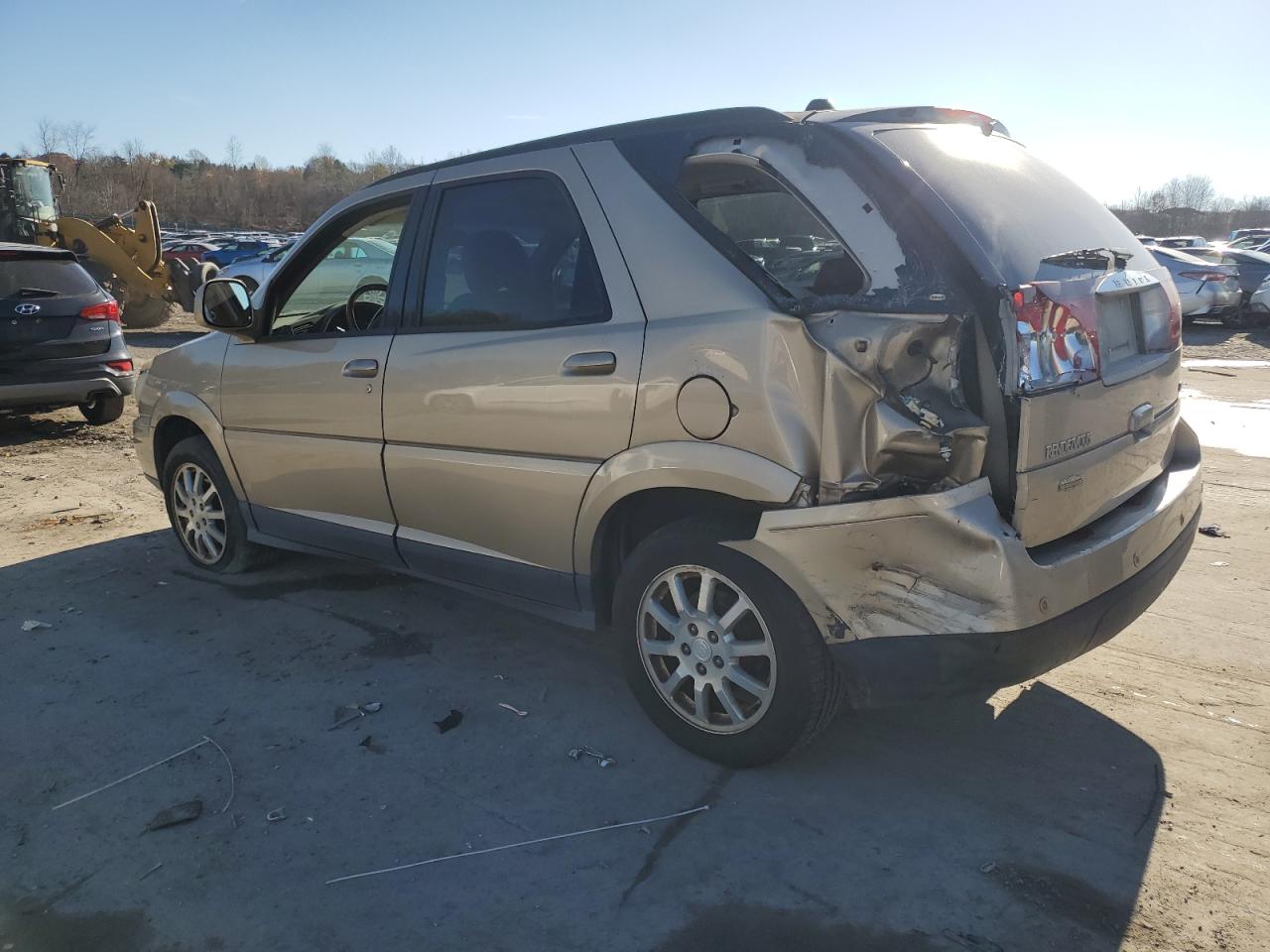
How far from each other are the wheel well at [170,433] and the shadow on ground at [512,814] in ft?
4.44

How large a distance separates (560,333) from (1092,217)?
1850mm

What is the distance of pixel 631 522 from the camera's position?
A: 3.38 metres

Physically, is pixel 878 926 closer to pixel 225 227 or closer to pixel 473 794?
pixel 473 794

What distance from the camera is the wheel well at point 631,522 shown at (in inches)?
123

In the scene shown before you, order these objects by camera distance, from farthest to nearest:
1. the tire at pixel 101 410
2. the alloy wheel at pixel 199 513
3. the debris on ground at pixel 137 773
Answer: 1. the tire at pixel 101 410
2. the alloy wheel at pixel 199 513
3. the debris on ground at pixel 137 773

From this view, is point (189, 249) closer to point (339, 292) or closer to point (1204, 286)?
point (1204, 286)

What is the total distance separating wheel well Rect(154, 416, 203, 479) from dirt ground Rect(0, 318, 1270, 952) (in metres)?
1.01

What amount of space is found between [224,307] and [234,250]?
26.6 metres

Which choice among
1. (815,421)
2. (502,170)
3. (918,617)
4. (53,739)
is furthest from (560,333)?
(53,739)

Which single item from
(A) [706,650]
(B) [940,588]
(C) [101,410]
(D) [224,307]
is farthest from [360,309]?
(C) [101,410]

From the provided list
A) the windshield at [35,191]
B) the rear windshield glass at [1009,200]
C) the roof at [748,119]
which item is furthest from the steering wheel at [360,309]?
the windshield at [35,191]

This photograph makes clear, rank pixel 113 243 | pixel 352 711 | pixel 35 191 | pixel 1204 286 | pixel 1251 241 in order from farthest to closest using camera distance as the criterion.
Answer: pixel 1251 241
pixel 35 191
pixel 113 243
pixel 1204 286
pixel 352 711

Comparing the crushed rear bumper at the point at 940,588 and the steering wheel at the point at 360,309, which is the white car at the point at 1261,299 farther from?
the steering wheel at the point at 360,309

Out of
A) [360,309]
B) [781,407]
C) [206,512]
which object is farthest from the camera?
[206,512]
